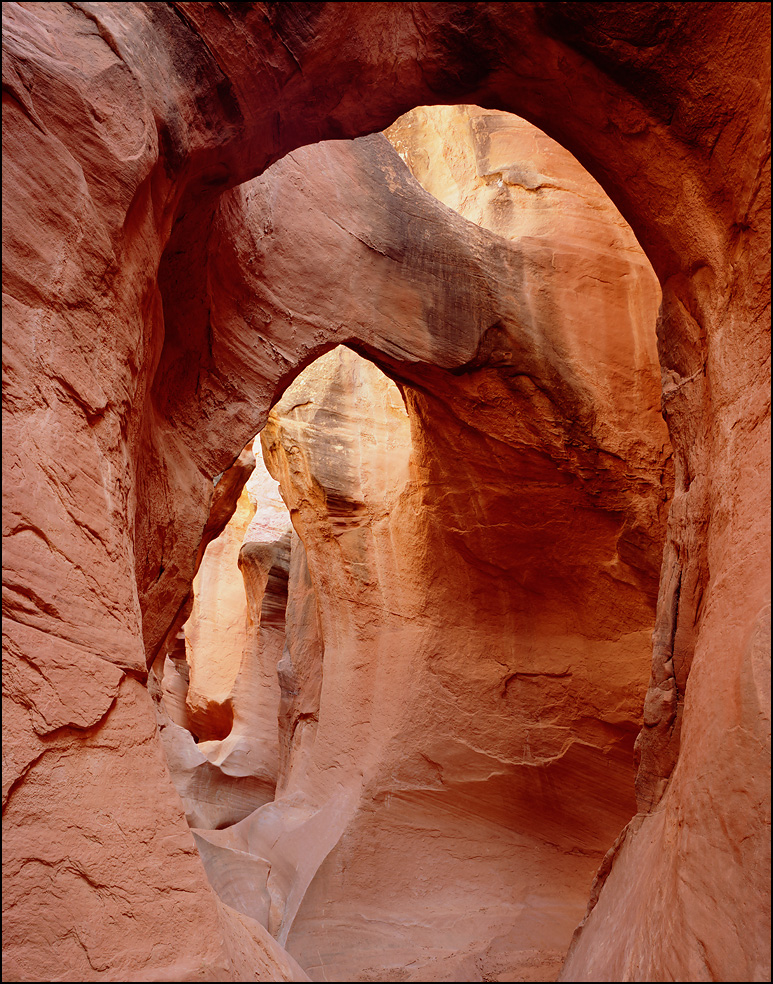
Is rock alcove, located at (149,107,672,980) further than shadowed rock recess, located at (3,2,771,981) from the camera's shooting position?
Yes

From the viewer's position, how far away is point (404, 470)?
6738 millimetres

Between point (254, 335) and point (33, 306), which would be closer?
point (33, 306)

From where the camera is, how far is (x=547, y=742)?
19.9 feet

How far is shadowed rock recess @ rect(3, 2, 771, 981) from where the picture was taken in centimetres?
215

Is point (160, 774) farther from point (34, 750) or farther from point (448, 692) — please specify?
point (448, 692)

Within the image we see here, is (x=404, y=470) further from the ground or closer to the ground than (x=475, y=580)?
further from the ground

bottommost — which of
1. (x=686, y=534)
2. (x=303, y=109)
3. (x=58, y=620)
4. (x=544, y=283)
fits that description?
(x=58, y=620)

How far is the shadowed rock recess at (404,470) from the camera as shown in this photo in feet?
7.06

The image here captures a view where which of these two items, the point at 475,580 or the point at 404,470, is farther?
the point at 404,470

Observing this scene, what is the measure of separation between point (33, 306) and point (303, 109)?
1761mm

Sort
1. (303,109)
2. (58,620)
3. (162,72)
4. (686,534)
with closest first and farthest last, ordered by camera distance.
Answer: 1. (58,620)
2. (162,72)
3. (686,534)
4. (303,109)

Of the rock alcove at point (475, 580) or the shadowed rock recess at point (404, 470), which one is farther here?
the rock alcove at point (475, 580)

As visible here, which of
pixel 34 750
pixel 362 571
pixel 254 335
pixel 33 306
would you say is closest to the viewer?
pixel 34 750

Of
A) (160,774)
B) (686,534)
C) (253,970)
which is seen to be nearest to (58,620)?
(160,774)
